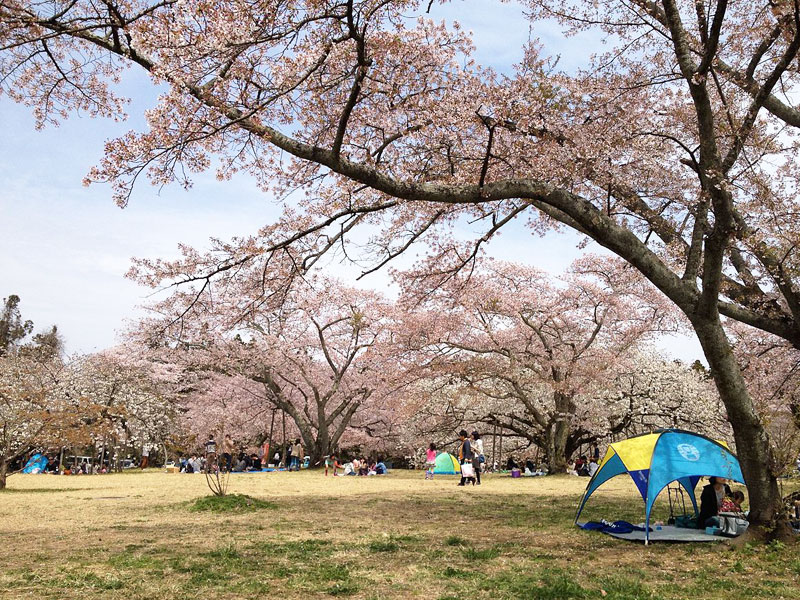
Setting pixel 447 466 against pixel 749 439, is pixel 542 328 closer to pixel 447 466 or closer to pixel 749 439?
pixel 447 466

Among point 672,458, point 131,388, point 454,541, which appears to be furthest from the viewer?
point 131,388

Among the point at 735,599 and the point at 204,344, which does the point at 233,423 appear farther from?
the point at 735,599

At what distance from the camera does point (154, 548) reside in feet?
20.0

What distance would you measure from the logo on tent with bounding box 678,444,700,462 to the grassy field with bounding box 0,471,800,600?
1256 millimetres

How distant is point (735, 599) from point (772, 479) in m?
2.72

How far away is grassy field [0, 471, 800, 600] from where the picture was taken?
14.8ft

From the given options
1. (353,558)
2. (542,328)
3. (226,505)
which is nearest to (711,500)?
(353,558)

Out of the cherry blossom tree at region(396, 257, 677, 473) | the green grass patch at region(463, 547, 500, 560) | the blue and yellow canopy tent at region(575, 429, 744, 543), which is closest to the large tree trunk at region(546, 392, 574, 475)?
the cherry blossom tree at region(396, 257, 677, 473)

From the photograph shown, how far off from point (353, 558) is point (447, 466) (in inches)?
836

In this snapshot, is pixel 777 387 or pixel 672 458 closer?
pixel 672 458

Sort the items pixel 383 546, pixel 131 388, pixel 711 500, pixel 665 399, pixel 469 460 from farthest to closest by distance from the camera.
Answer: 1. pixel 131 388
2. pixel 665 399
3. pixel 469 460
4. pixel 711 500
5. pixel 383 546

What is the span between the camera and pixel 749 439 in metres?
6.73

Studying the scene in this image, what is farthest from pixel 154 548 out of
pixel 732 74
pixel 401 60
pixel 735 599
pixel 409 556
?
pixel 732 74

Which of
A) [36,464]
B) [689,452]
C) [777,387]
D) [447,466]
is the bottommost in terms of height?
[36,464]
